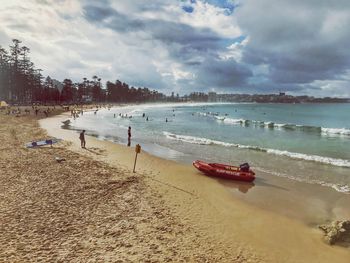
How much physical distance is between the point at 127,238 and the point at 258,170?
579 inches

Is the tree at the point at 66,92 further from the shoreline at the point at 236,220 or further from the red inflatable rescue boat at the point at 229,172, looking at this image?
the red inflatable rescue boat at the point at 229,172

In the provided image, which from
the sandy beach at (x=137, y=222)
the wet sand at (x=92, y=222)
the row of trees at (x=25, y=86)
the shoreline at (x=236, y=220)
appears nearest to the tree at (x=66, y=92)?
the row of trees at (x=25, y=86)

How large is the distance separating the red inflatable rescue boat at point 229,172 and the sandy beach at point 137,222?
1.32 metres

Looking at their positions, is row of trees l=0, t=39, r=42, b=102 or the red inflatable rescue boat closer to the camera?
the red inflatable rescue boat

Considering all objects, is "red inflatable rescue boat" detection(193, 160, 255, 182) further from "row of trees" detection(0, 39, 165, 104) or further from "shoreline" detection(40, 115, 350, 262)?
"row of trees" detection(0, 39, 165, 104)

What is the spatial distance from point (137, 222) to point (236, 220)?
4.25 meters

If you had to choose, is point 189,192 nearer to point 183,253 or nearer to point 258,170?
point 183,253

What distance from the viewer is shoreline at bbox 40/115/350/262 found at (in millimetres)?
10023

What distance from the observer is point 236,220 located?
1245cm

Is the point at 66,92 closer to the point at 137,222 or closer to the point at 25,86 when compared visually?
the point at 25,86

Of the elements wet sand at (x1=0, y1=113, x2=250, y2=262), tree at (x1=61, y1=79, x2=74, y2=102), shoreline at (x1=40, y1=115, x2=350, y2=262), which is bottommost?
shoreline at (x1=40, y1=115, x2=350, y2=262)

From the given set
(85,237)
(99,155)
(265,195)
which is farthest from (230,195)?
(99,155)

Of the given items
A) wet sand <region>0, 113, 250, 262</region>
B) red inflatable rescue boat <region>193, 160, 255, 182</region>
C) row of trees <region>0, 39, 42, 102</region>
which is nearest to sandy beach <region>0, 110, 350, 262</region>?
wet sand <region>0, 113, 250, 262</region>

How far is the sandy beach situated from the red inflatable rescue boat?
1.32 metres
